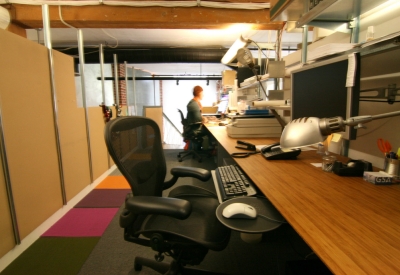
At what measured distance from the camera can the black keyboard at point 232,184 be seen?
1.14 meters

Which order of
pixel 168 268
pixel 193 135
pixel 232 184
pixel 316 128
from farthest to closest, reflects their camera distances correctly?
pixel 193 135 < pixel 168 268 < pixel 232 184 < pixel 316 128

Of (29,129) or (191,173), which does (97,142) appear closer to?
(29,129)

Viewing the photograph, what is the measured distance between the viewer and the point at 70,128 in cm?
252

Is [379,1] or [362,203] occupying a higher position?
[379,1]

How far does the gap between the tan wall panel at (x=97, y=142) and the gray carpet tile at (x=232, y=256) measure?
1.43 meters

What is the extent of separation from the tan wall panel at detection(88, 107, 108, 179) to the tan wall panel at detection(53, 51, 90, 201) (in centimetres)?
24

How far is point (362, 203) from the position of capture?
0.79 meters

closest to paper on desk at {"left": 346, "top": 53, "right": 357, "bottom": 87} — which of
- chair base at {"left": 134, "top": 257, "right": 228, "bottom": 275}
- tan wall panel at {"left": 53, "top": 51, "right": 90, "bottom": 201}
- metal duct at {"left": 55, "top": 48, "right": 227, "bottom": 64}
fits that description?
chair base at {"left": 134, "top": 257, "right": 228, "bottom": 275}

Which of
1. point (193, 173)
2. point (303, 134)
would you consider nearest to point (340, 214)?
point (303, 134)

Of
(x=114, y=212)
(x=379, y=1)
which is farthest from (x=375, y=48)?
(x=114, y=212)

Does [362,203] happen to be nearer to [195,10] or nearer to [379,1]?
[379,1]

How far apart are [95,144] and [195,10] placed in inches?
88.0

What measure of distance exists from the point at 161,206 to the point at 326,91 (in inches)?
39.8

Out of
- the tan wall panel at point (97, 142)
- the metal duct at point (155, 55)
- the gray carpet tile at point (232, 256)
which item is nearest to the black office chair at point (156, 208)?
the gray carpet tile at point (232, 256)
